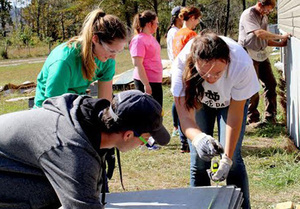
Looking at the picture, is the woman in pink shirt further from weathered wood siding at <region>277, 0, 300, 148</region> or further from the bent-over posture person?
the bent-over posture person

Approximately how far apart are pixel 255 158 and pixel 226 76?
2.33m

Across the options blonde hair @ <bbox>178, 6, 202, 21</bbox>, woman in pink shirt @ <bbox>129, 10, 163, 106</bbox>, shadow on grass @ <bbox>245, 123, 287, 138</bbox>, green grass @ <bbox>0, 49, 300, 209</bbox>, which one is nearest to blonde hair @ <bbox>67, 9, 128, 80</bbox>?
green grass @ <bbox>0, 49, 300, 209</bbox>

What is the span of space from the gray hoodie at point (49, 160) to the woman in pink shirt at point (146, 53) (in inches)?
133

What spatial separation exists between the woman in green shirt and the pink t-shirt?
2.55 m

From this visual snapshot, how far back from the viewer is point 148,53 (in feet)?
17.7

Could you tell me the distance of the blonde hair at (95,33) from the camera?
8.36ft

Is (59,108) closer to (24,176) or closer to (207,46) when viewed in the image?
(24,176)

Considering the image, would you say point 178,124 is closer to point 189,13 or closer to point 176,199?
point 189,13

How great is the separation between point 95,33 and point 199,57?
0.63 meters

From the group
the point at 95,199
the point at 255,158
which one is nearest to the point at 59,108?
the point at 95,199

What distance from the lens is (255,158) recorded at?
4.88 metres

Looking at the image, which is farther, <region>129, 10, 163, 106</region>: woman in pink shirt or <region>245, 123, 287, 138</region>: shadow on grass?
<region>245, 123, 287, 138</region>: shadow on grass

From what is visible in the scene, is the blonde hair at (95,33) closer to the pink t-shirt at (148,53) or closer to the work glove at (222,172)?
the work glove at (222,172)

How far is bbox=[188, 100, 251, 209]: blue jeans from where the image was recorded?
301 cm
